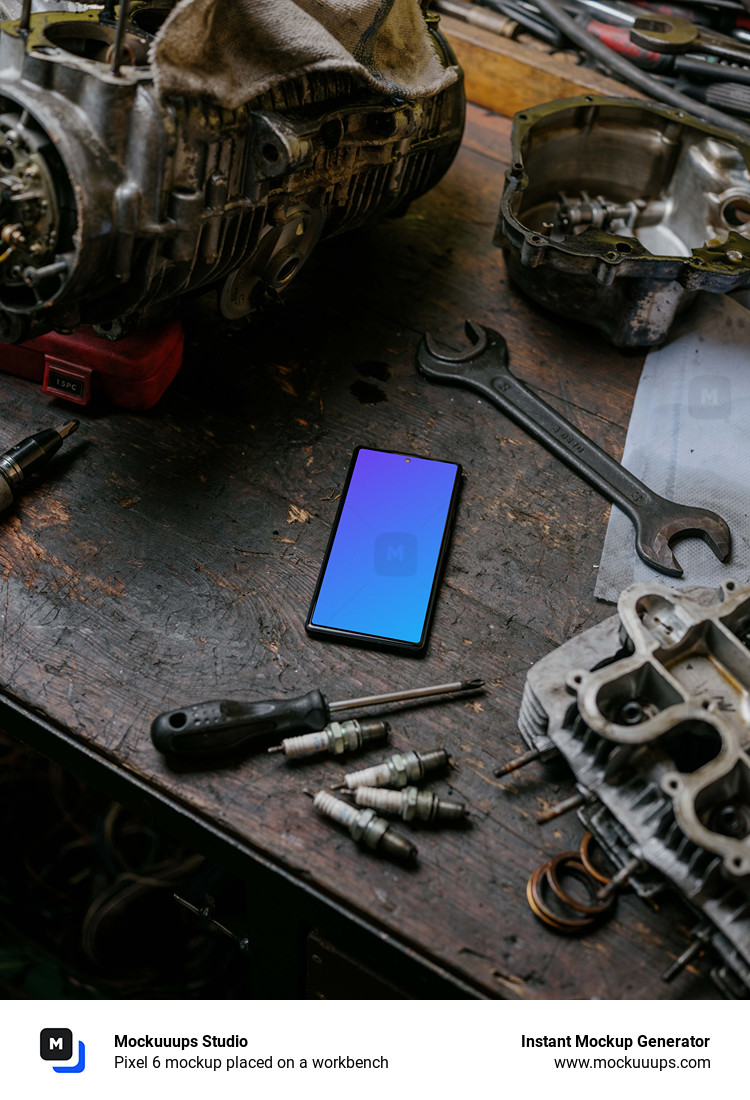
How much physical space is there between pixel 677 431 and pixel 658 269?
0.75 feet

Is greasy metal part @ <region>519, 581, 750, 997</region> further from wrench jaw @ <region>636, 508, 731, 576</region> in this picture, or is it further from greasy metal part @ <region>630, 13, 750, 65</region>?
greasy metal part @ <region>630, 13, 750, 65</region>

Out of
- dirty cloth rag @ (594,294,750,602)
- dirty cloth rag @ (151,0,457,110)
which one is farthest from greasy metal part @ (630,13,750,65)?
dirty cloth rag @ (151,0,457,110)

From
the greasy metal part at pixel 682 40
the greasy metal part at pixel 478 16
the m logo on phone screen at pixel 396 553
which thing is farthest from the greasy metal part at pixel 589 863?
the greasy metal part at pixel 478 16

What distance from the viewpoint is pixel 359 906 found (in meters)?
0.90

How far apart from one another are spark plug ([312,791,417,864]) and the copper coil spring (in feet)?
0.42

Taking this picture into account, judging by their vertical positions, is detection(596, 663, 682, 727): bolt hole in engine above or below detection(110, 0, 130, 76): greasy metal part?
below

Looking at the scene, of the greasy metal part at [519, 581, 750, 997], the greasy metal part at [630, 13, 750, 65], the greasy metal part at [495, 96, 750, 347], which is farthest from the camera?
the greasy metal part at [630, 13, 750, 65]

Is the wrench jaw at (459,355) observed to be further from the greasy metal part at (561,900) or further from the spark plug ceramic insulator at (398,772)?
the greasy metal part at (561,900)

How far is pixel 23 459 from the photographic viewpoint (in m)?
1.18

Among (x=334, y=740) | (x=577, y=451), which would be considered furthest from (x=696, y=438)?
(x=334, y=740)

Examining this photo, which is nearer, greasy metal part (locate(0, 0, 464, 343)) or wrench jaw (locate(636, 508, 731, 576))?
greasy metal part (locate(0, 0, 464, 343))

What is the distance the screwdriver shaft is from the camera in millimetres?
1022

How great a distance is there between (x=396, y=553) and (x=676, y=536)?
37 centimetres
